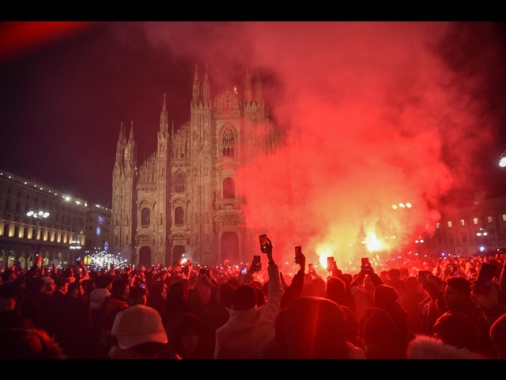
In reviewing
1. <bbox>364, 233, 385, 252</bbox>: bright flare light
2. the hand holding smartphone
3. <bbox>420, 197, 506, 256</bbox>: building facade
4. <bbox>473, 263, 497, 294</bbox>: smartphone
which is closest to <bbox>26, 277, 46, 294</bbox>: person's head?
the hand holding smartphone

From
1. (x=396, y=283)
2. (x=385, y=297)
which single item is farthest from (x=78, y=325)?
(x=396, y=283)

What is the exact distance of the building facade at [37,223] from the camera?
141 feet

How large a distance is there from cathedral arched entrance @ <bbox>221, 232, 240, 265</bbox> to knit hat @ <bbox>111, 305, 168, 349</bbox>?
37.4m

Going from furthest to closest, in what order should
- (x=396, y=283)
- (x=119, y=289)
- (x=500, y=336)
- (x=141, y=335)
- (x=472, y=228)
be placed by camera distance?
(x=472, y=228)
(x=396, y=283)
(x=119, y=289)
(x=500, y=336)
(x=141, y=335)

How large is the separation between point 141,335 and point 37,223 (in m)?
42.8

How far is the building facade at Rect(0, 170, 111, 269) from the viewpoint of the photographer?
1697 inches

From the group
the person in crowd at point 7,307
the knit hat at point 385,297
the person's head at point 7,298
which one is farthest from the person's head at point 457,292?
the person's head at point 7,298

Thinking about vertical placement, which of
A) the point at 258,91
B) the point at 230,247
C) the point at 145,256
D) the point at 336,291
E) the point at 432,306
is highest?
the point at 258,91

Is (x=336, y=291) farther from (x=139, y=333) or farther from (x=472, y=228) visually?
(x=472, y=228)

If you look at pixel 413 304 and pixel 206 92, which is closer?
pixel 413 304

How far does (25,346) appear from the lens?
7.82ft
